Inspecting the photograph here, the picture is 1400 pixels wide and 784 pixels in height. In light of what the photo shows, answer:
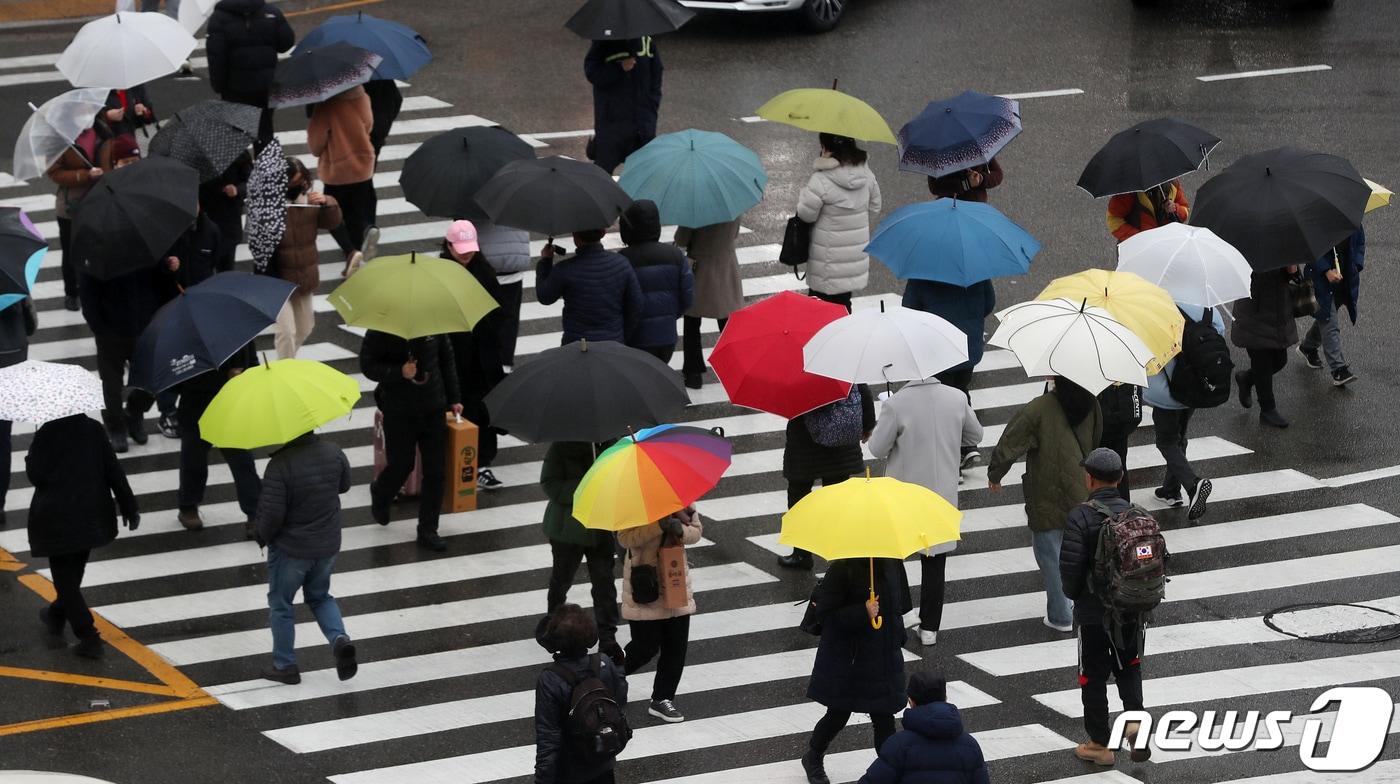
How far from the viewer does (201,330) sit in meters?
12.6

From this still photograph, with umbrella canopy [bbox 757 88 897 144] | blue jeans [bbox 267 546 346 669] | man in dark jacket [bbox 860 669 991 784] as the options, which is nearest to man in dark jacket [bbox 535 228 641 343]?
umbrella canopy [bbox 757 88 897 144]

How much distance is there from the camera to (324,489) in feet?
37.5

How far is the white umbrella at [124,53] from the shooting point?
1745 centimetres

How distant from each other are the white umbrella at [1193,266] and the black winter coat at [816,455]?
7.36 ft

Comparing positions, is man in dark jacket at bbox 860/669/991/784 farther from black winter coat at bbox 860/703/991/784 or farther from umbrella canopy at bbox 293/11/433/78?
umbrella canopy at bbox 293/11/433/78

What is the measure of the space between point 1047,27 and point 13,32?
12.3 m

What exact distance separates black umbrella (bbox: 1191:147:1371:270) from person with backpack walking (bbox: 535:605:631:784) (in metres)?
7.10

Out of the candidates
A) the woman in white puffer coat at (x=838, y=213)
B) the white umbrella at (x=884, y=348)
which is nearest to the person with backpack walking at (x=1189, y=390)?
the white umbrella at (x=884, y=348)

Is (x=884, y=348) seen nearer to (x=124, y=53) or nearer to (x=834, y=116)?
(x=834, y=116)

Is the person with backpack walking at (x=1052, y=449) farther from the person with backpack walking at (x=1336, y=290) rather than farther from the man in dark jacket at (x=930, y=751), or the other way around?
the person with backpack walking at (x=1336, y=290)

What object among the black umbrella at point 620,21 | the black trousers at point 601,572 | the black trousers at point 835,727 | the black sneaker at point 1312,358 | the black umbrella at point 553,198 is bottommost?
the black sneaker at point 1312,358

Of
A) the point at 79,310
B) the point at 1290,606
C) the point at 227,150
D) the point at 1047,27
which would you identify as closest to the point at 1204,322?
the point at 1290,606

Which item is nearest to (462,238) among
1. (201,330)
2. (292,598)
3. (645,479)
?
(201,330)

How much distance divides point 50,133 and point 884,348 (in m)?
7.20
